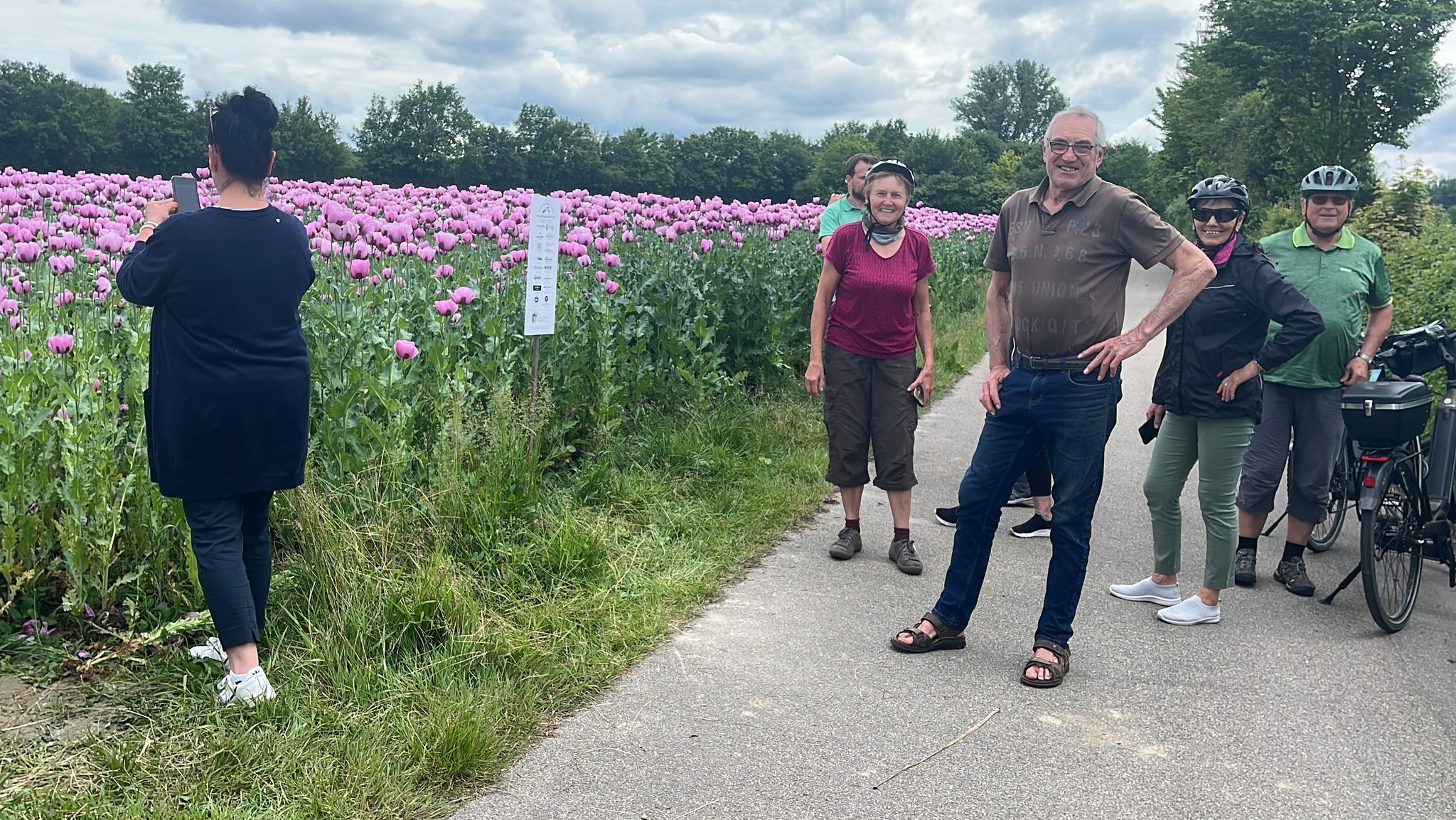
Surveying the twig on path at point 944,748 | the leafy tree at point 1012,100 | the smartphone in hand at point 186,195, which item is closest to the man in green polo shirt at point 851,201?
the twig on path at point 944,748

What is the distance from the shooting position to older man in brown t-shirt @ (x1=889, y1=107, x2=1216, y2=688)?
13.9 feet

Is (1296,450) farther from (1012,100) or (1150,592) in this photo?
(1012,100)

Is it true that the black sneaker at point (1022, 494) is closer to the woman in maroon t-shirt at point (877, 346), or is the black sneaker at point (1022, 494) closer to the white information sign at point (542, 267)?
the woman in maroon t-shirt at point (877, 346)

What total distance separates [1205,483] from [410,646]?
137 inches

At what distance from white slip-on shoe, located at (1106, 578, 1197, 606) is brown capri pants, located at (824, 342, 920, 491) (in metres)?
1.11

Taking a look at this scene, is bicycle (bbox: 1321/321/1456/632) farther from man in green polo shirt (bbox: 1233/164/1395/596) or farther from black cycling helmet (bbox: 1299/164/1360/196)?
black cycling helmet (bbox: 1299/164/1360/196)

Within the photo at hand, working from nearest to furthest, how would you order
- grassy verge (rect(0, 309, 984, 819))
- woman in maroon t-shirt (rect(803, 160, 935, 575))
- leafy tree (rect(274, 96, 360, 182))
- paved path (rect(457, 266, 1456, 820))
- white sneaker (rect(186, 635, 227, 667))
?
grassy verge (rect(0, 309, 984, 819)) → paved path (rect(457, 266, 1456, 820)) → white sneaker (rect(186, 635, 227, 667)) → woman in maroon t-shirt (rect(803, 160, 935, 575)) → leafy tree (rect(274, 96, 360, 182))

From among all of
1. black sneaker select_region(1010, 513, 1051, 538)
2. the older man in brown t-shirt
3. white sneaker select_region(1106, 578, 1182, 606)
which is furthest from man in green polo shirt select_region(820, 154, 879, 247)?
the older man in brown t-shirt

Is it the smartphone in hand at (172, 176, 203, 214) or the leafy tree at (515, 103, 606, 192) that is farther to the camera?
the leafy tree at (515, 103, 606, 192)

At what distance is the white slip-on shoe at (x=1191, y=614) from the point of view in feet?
17.0

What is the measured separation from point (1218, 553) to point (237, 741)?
4017 millimetres

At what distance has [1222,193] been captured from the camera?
204 inches

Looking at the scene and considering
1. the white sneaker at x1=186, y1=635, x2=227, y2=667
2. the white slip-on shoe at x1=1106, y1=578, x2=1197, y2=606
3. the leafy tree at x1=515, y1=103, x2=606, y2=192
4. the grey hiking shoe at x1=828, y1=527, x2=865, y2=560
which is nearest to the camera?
the white sneaker at x1=186, y1=635, x2=227, y2=667

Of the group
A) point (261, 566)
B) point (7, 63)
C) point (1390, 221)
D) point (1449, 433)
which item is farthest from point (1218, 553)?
point (7, 63)
